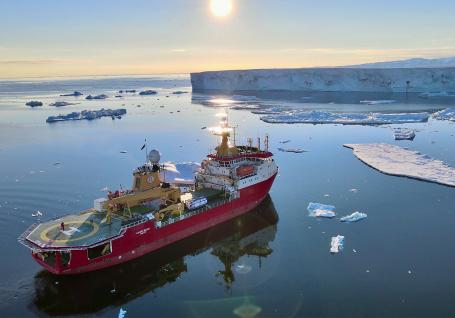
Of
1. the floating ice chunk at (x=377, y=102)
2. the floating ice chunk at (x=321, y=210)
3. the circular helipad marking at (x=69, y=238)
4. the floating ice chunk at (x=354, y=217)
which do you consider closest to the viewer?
the circular helipad marking at (x=69, y=238)

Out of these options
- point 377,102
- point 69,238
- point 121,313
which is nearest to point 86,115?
point 377,102

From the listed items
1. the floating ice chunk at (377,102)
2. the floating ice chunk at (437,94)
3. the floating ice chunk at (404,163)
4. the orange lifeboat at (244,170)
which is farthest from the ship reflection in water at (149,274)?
the floating ice chunk at (437,94)

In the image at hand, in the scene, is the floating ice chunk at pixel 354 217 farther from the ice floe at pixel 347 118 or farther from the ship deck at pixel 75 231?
the ice floe at pixel 347 118

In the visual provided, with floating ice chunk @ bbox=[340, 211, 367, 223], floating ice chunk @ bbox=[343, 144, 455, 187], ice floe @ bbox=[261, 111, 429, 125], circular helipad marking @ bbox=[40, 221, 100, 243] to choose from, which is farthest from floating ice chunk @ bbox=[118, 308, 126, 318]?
ice floe @ bbox=[261, 111, 429, 125]

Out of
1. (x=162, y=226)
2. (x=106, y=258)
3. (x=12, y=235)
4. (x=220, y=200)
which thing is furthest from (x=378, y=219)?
(x=12, y=235)

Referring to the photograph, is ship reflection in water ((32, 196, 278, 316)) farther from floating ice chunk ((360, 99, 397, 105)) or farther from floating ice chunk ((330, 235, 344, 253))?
floating ice chunk ((360, 99, 397, 105))

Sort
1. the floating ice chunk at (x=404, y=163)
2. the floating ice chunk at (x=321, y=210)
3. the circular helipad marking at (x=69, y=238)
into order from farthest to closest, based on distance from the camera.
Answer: the floating ice chunk at (x=404, y=163) → the floating ice chunk at (x=321, y=210) → the circular helipad marking at (x=69, y=238)
